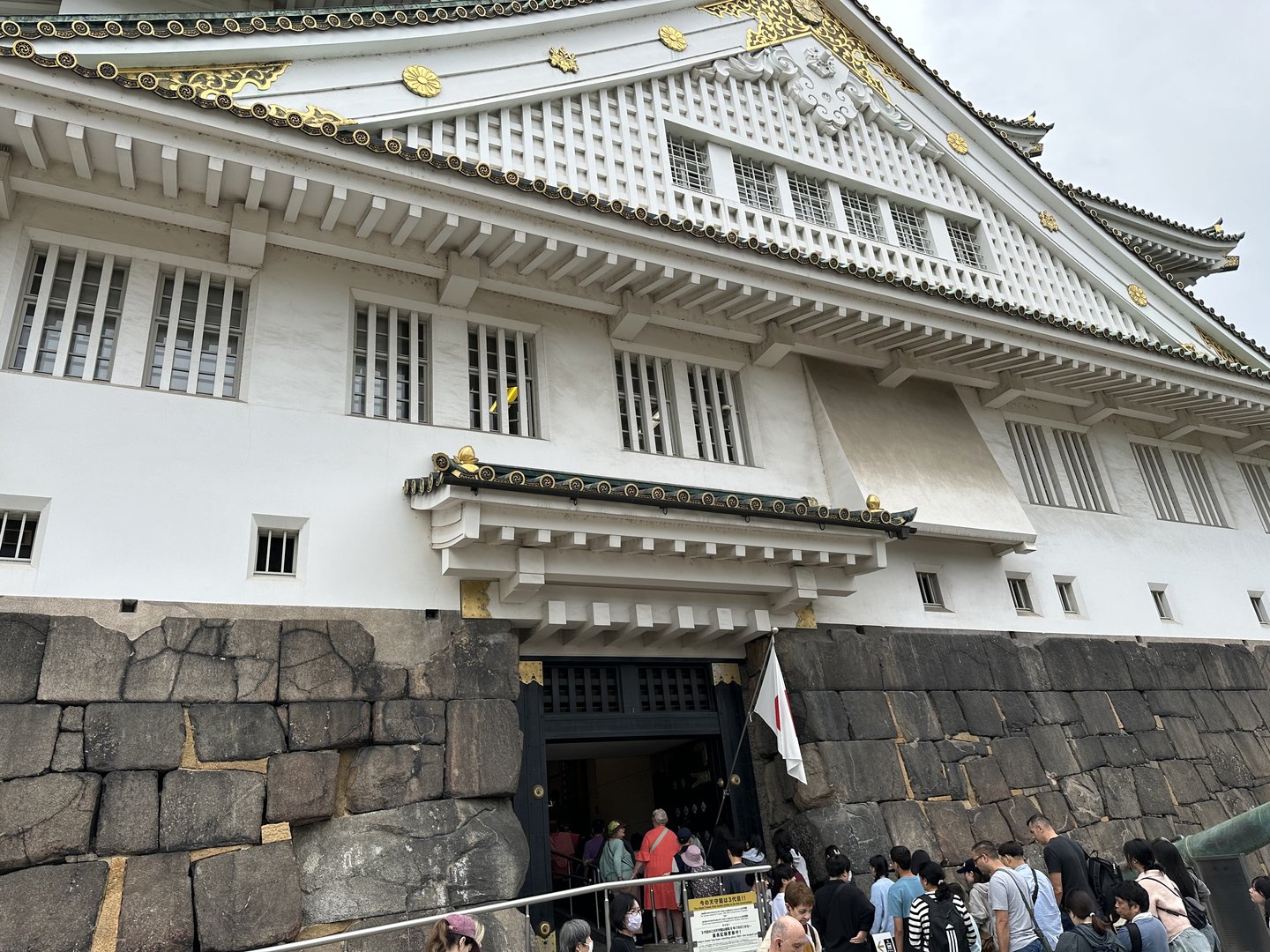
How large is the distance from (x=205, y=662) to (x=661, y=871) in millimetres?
4488

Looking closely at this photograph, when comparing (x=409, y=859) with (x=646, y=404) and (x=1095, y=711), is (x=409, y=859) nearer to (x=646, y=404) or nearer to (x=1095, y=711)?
(x=646, y=404)

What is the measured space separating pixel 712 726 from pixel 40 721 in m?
6.00

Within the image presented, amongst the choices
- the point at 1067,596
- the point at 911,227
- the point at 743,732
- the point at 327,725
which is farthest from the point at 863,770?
the point at 911,227

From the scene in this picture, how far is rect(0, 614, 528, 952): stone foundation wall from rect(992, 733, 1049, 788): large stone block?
586cm

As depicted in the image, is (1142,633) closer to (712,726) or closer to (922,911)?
(712,726)

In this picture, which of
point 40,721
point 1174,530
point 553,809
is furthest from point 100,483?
point 1174,530

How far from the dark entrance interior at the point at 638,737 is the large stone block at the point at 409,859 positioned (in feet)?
2.62

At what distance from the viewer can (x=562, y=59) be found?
33.9 feet

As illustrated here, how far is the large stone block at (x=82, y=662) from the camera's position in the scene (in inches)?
238

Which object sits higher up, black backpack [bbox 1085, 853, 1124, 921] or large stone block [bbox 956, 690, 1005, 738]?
large stone block [bbox 956, 690, 1005, 738]

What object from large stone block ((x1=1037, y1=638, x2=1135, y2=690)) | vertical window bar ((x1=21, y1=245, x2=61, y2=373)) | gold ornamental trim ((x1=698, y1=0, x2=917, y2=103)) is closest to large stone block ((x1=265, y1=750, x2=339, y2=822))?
vertical window bar ((x1=21, y1=245, x2=61, y2=373))

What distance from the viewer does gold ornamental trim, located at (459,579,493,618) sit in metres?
7.82

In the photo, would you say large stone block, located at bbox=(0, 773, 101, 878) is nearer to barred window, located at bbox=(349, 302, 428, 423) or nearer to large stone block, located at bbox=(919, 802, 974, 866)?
barred window, located at bbox=(349, 302, 428, 423)

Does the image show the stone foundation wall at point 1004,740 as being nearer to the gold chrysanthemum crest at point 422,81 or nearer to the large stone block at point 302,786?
the large stone block at point 302,786
